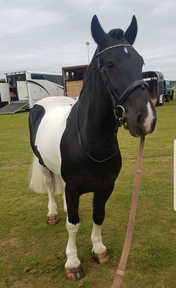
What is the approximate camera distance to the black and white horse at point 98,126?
1687mm

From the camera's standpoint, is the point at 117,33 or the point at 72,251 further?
the point at 72,251

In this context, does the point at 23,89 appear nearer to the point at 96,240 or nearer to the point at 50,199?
the point at 50,199

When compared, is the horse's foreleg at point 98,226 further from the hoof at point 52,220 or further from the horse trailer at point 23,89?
the horse trailer at point 23,89

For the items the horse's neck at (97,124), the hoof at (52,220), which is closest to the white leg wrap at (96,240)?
the hoof at (52,220)

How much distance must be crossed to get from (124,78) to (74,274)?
209 cm

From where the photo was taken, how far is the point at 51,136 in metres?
3.08

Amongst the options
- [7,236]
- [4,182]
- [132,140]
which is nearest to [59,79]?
[132,140]

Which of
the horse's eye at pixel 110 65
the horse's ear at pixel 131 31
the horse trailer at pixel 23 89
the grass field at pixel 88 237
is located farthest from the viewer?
the horse trailer at pixel 23 89

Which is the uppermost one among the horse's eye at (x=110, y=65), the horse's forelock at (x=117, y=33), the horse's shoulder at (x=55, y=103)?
the horse's forelock at (x=117, y=33)

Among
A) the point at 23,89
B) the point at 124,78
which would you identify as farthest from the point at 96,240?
the point at 23,89

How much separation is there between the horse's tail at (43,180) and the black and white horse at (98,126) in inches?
25.2

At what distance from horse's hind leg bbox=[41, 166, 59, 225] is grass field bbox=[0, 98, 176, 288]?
102 mm

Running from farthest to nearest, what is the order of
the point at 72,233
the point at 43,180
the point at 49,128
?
the point at 43,180, the point at 49,128, the point at 72,233

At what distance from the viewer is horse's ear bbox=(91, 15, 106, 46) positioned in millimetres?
1889
